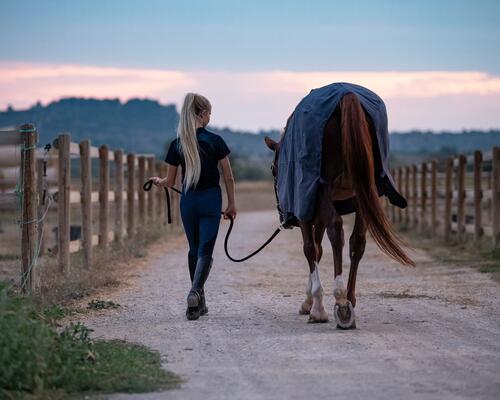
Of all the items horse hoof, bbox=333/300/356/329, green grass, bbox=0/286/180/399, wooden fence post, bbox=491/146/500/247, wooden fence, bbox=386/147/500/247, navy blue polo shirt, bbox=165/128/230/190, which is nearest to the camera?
green grass, bbox=0/286/180/399

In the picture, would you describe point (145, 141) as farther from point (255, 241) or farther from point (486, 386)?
point (486, 386)

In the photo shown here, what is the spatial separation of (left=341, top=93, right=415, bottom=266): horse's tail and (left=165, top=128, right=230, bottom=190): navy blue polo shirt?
4.57 ft

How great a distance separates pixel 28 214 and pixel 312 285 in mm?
2978

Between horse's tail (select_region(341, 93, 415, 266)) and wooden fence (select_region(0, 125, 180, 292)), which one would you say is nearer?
horse's tail (select_region(341, 93, 415, 266))

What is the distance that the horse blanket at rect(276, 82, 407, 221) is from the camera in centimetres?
833

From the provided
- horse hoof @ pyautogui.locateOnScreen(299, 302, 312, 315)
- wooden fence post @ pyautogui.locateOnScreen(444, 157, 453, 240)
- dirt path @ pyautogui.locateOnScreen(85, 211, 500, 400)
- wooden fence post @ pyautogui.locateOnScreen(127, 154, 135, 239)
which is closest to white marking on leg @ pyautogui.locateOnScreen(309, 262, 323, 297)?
dirt path @ pyautogui.locateOnScreen(85, 211, 500, 400)

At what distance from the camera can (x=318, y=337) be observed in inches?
296

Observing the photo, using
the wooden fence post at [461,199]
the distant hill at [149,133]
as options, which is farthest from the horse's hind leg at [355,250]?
the distant hill at [149,133]

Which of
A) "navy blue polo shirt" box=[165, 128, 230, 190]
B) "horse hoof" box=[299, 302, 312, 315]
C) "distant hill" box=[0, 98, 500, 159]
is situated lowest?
"horse hoof" box=[299, 302, 312, 315]

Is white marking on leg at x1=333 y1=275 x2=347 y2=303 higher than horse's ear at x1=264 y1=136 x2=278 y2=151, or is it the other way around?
horse's ear at x1=264 y1=136 x2=278 y2=151

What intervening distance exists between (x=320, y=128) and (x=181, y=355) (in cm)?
252

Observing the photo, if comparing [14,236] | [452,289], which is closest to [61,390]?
[452,289]

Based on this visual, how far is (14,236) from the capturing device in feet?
71.0

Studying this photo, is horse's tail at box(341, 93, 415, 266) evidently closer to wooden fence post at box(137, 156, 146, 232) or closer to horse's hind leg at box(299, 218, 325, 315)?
horse's hind leg at box(299, 218, 325, 315)
